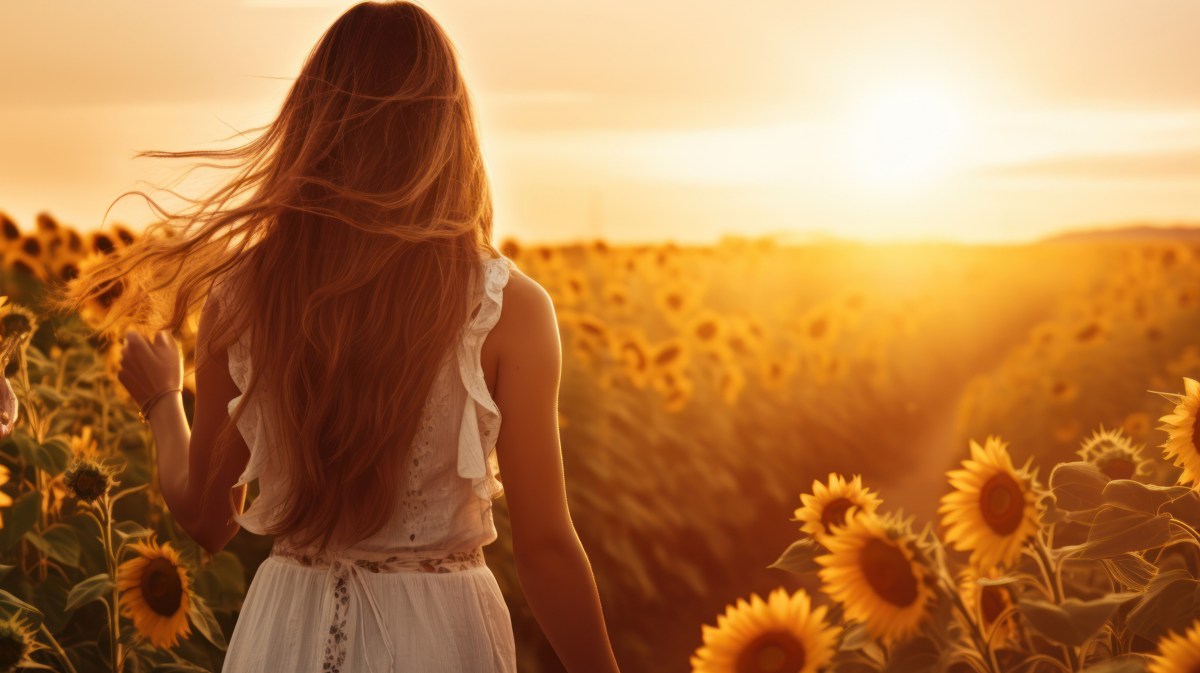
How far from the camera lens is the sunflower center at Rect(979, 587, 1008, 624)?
1.54 meters

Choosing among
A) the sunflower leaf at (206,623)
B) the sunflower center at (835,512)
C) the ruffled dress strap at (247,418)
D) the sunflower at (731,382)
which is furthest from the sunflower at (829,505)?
the sunflower at (731,382)

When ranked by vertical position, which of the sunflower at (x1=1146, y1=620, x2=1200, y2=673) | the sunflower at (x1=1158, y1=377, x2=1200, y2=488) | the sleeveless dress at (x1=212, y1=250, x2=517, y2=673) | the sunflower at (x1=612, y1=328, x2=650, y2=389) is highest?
the sunflower at (x1=1158, y1=377, x2=1200, y2=488)

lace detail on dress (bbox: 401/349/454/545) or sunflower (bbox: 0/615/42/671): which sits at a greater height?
lace detail on dress (bbox: 401/349/454/545)

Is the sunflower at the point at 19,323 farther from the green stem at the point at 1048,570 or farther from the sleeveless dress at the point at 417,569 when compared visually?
the green stem at the point at 1048,570

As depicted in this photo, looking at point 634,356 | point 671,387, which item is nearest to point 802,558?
point 634,356

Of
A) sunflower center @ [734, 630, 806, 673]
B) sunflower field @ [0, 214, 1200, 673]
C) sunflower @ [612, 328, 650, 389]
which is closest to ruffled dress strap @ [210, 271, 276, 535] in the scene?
sunflower field @ [0, 214, 1200, 673]

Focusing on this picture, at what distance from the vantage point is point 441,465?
1.72 m

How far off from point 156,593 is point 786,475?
5.10 m

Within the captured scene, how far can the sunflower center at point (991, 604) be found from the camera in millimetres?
1536

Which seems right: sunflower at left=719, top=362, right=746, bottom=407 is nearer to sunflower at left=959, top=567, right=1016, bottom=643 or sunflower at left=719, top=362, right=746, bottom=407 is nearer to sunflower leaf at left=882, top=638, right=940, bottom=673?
sunflower at left=959, top=567, right=1016, bottom=643

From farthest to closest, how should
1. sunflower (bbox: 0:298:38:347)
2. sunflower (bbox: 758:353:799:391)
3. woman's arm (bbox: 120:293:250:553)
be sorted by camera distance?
sunflower (bbox: 758:353:799:391) → sunflower (bbox: 0:298:38:347) → woman's arm (bbox: 120:293:250:553)

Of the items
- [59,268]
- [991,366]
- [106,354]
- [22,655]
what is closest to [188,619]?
[22,655]

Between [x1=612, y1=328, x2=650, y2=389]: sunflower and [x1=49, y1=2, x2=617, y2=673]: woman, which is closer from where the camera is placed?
[x1=49, y1=2, x2=617, y2=673]: woman

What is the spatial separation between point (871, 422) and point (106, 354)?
6.45m
